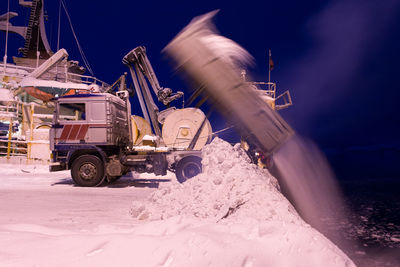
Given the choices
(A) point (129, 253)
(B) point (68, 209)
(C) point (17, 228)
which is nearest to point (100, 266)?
(A) point (129, 253)

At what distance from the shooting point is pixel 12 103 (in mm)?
18312

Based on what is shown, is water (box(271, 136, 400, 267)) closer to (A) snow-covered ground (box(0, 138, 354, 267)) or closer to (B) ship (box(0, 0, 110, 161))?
(A) snow-covered ground (box(0, 138, 354, 267))

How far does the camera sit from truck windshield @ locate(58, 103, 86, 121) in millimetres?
8938

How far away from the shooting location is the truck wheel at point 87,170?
29.3 feet

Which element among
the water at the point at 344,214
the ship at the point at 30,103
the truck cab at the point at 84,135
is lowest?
the water at the point at 344,214

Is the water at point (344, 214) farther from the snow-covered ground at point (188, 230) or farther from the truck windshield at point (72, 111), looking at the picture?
the truck windshield at point (72, 111)

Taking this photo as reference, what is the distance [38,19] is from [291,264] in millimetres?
35216

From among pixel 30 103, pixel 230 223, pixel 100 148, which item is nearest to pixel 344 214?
pixel 230 223

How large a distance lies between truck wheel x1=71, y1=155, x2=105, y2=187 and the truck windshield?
1.34m

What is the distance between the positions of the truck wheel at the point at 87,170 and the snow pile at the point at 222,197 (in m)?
4.49

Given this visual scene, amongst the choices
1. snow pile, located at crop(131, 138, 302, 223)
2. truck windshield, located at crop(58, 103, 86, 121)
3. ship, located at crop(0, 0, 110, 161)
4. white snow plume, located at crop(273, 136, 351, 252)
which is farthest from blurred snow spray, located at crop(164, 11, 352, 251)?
ship, located at crop(0, 0, 110, 161)

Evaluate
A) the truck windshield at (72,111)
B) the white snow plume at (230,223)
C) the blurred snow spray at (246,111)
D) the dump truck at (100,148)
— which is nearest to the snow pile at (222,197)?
the white snow plume at (230,223)

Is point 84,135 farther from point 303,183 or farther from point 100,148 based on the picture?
point 303,183

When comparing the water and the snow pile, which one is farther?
the water
